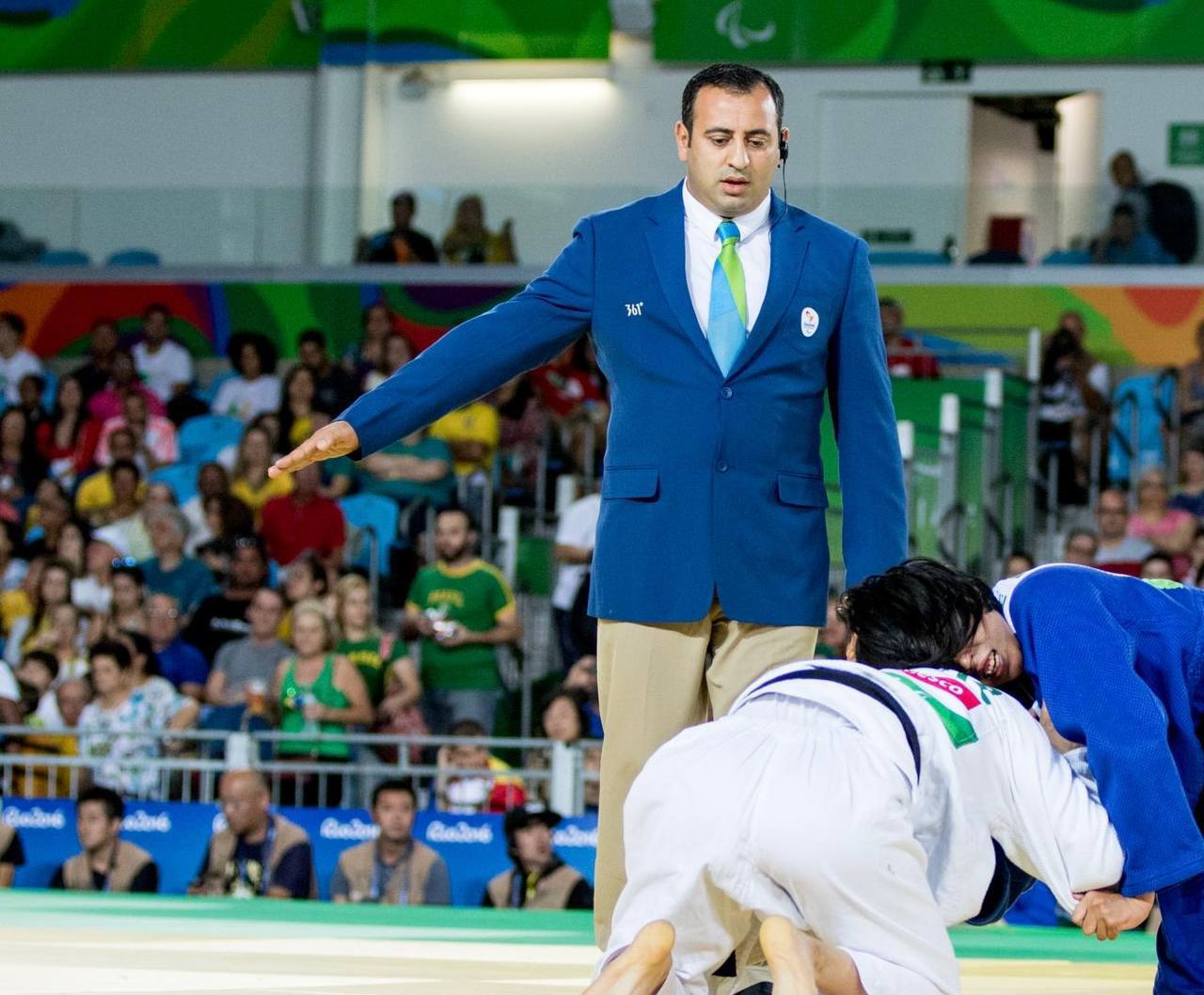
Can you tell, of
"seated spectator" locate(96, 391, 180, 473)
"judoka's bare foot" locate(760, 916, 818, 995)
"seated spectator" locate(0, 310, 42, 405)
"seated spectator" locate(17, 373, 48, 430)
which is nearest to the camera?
"judoka's bare foot" locate(760, 916, 818, 995)

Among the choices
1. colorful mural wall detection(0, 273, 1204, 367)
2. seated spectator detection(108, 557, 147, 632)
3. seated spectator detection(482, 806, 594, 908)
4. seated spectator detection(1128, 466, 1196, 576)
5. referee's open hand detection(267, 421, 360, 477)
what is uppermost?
colorful mural wall detection(0, 273, 1204, 367)

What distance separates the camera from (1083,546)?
9.14 meters

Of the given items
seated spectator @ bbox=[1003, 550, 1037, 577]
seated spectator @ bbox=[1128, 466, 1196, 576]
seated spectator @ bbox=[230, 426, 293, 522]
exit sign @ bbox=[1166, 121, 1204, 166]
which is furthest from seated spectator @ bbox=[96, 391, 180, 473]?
exit sign @ bbox=[1166, 121, 1204, 166]

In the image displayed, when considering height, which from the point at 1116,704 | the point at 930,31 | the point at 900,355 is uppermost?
the point at 930,31

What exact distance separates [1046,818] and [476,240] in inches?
458

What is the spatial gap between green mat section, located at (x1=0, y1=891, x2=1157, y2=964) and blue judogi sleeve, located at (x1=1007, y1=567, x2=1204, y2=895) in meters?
1.88

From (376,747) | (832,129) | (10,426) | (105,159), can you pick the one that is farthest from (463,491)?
(105,159)

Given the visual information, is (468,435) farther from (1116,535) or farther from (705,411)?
(705,411)

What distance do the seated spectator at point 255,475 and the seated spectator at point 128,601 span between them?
1.29 m

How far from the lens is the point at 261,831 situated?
744 cm

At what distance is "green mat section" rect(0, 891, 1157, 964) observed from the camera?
5.04 metres

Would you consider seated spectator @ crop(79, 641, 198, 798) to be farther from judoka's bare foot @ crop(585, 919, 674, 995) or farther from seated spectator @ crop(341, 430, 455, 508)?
judoka's bare foot @ crop(585, 919, 674, 995)

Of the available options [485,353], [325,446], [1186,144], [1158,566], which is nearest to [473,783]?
[1158,566]

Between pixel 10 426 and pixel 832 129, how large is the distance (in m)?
7.36
